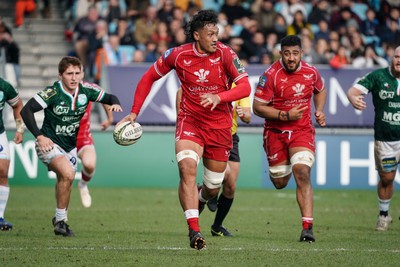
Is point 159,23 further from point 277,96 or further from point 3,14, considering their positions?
point 277,96

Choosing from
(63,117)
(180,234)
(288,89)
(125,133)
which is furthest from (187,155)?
(63,117)

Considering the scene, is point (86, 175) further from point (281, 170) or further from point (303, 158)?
point (303, 158)

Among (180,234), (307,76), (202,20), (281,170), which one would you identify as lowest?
(180,234)

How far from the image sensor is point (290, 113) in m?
11.9

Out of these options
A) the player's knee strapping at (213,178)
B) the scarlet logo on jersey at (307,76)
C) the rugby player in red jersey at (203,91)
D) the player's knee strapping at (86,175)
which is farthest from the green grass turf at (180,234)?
the scarlet logo on jersey at (307,76)

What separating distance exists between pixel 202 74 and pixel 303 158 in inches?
73.0

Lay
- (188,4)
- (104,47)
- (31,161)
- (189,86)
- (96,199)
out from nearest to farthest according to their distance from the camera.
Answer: (189,86)
(96,199)
(31,161)
(104,47)
(188,4)

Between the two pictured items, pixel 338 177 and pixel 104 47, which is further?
pixel 104 47

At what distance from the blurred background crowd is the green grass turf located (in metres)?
4.54

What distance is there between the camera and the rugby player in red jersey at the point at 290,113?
11.9 meters

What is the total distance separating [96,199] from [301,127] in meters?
7.02

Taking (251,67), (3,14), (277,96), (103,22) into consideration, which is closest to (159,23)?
(103,22)

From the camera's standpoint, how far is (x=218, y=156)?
11.1m

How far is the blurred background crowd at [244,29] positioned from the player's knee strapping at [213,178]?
10.7 meters
